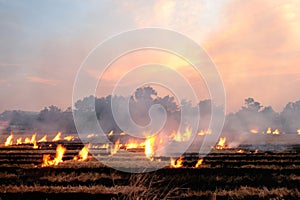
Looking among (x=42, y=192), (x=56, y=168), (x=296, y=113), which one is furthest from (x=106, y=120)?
(x=42, y=192)

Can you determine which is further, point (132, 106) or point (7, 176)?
point (132, 106)

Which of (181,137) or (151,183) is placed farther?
(181,137)

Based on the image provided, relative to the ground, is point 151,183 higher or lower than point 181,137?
lower

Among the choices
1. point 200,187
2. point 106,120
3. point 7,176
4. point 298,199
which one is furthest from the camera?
point 106,120

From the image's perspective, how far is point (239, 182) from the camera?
→ 2355cm

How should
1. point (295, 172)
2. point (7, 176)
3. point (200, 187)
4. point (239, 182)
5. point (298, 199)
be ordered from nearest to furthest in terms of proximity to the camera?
1. point (298, 199)
2. point (200, 187)
3. point (239, 182)
4. point (7, 176)
5. point (295, 172)

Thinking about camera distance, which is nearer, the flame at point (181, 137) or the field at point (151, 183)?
the field at point (151, 183)

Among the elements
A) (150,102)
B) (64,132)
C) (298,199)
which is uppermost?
(150,102)

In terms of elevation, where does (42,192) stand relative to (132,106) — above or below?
below

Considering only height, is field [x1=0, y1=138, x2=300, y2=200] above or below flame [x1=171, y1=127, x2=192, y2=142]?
below

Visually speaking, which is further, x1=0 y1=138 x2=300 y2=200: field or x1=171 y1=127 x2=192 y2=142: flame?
x1=171 y1=127 x2=192 y2=142: flame

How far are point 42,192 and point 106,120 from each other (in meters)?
124

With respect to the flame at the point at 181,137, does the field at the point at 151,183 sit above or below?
below

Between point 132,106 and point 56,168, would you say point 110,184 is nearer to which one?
point 56,168
